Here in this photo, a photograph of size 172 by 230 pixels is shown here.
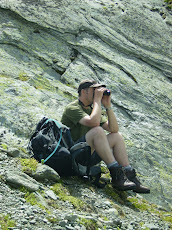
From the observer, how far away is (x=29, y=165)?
7.91 meters

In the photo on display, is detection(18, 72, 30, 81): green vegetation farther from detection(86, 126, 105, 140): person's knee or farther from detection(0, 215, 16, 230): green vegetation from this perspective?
detection(0, 215, 16, 230): green vegetation

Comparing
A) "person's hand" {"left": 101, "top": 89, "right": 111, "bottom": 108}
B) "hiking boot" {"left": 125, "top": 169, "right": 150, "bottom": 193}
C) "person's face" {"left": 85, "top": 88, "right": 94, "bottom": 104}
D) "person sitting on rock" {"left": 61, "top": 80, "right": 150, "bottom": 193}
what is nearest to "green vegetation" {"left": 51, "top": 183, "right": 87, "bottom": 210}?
"person sitting on rock" {"left": 61, "top": 80, "right": 150, "bottom": 193}

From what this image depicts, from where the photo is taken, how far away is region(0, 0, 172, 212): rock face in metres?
11.0

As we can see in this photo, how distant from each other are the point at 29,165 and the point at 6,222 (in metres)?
2.58

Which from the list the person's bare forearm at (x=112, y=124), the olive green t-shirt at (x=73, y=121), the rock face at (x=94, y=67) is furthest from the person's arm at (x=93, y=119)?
the rock face at (x=94, y=67)

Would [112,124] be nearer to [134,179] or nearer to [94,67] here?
[134,179]

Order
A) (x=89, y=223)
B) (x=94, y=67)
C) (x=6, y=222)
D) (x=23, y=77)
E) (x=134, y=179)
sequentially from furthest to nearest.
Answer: (x=94, y=67) < (x=23, y=77) < (x=134, y=179) < (x=89, y=223) < (x=6, y=222)

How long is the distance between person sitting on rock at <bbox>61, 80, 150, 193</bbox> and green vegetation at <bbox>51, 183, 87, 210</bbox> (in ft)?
5.04

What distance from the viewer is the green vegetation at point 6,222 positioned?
17.2 ft

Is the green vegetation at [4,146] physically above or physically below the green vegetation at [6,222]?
below

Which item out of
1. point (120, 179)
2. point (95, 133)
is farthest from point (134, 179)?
point (95, 133)

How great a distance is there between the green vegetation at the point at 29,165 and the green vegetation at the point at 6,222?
2.11m

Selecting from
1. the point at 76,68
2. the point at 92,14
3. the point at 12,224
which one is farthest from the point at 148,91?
the point at 12,224

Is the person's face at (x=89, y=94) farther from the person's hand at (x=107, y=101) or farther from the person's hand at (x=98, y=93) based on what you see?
the person's hand at (x=107, y=101)
